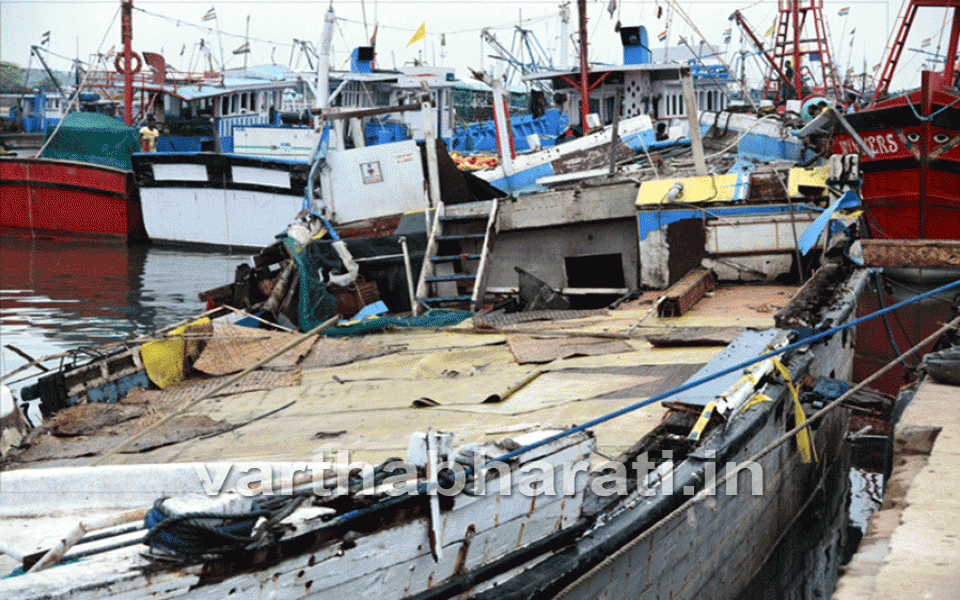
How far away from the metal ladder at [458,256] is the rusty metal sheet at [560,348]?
227 centimetres

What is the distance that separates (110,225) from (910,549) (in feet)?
80.7

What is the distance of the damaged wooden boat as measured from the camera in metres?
2.64

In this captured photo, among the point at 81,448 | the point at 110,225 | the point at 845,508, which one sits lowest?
the point at 845,508

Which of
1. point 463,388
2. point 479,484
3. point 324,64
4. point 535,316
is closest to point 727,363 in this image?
point 463,388

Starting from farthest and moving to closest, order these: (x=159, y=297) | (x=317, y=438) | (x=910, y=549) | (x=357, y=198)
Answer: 1. (x=159, y=297)
2. (x=357, y=198)
3. (x=317, y=438)
4. (x=910, y=549)

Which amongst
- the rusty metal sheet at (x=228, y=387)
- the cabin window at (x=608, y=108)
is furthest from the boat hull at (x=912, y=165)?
the cabin window at (x=608, y=108)

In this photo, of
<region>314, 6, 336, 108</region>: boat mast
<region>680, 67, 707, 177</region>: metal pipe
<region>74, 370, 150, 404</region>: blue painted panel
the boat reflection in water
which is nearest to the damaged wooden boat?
<region>74, 370, 150, 404</region>: blue painted panel

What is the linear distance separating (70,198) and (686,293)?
70.1ft

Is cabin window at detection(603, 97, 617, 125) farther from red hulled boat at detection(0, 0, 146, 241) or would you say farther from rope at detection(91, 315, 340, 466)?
rope at detection(91, 315, 340, 466)

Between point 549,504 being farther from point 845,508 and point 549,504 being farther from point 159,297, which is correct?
point 159,297

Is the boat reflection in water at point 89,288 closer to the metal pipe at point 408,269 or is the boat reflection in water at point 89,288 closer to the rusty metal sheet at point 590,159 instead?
the metal pipe at point 408,269

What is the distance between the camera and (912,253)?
23.4 ft

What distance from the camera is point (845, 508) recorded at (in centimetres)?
793

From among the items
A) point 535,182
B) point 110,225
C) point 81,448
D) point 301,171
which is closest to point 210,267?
point 301,171
